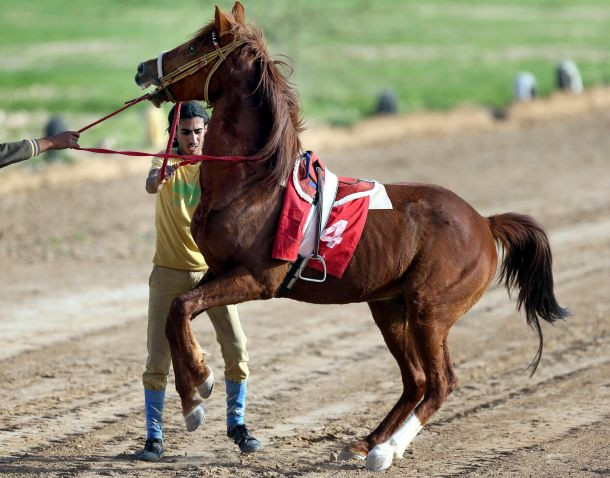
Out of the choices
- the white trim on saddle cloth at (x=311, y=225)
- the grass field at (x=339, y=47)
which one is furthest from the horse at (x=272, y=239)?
the grass field at (x=339, y=47)

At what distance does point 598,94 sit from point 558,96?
1.05 m

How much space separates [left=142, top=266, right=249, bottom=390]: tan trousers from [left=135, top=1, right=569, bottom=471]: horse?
34 cm

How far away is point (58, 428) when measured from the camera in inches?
263

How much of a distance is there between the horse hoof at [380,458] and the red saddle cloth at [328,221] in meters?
0.99

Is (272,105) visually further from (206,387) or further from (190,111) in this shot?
(206,387)

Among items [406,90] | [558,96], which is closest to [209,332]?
[558,96]

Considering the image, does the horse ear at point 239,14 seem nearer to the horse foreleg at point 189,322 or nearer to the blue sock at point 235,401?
the horse foreleg at point 189,322

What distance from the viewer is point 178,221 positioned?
606 centimetres

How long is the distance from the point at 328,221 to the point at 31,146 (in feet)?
5.58

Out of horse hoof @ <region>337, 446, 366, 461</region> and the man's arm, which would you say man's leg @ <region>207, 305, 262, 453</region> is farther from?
the man's arm

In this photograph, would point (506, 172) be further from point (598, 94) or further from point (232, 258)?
point (232, 258)

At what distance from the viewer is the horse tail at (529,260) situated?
6.56m

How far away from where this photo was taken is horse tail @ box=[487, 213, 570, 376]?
21.5 feet

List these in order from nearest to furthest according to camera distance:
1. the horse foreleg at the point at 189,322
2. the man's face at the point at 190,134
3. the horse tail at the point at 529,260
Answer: the horse foreleg at the point at 189,322, the man's face at the point at 190,134, the horse tail at the point at 529,260
